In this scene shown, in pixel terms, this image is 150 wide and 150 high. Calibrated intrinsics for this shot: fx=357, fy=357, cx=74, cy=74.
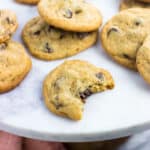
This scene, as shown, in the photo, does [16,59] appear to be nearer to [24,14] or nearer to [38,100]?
[38,100]

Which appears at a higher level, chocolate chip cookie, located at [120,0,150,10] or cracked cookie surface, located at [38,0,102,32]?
cracked cookie surface, located at [38,0,102,32]

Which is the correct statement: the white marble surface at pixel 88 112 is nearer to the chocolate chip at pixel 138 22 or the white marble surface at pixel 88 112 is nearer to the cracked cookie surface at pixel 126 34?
the cracked cookie surface at pixel 126 34

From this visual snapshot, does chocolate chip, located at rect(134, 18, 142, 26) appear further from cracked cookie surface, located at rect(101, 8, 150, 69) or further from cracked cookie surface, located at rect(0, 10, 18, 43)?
cracked cookie surface, located at rect(0, 10, 18, 43)

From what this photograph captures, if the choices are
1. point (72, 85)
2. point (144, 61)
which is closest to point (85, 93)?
point (72, 85)

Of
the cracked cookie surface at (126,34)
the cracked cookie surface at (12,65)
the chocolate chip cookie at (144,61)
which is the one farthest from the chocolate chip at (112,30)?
the cracked cookie surface at (12,65)

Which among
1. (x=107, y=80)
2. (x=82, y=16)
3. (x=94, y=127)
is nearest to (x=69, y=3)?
(x=82, y=16)

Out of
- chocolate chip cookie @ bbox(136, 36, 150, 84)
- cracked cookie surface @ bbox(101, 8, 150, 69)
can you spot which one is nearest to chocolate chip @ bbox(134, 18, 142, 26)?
cracked cookie surface @ bbox(101, 8, 150, 69)
